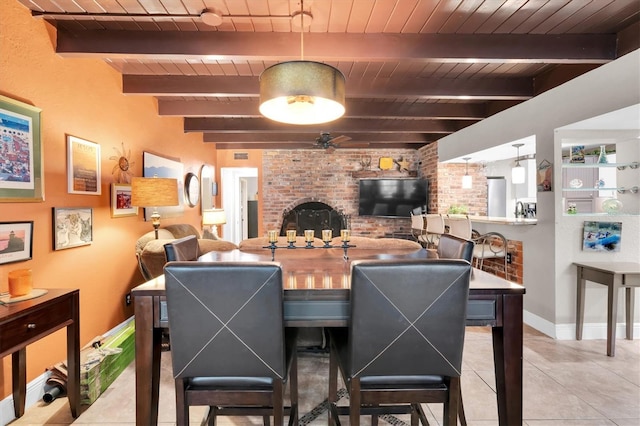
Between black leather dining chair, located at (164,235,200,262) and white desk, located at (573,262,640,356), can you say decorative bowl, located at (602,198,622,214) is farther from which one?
black leather dining chair, located at (164,235,200,262)

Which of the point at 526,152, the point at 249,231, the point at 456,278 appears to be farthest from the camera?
the point at 249,231

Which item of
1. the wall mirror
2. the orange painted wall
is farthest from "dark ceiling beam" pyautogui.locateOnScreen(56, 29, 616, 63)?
the wall mirror

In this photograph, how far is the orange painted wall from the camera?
6.43ft

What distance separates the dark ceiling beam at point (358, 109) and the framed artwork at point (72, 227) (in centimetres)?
178

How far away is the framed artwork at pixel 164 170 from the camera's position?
11.7 ft

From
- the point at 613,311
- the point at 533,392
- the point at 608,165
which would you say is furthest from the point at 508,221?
the point at 533,392

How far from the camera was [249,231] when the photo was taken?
7.86m

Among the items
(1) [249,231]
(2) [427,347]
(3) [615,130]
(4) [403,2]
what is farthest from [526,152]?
(1) [249,231]

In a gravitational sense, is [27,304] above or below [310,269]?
below

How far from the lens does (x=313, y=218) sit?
6.50 meters

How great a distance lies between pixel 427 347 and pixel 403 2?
195cm

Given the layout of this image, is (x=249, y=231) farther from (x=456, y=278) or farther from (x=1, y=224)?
(x=456, y=278)

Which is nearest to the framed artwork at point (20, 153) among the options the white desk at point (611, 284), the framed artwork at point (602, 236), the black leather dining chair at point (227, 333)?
the black leather dining chair at point (227, 333)

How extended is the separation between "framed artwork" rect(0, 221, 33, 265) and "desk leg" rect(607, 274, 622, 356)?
4.12 meters
